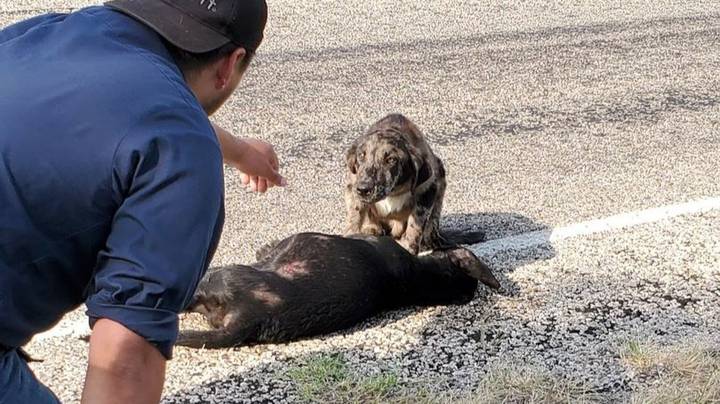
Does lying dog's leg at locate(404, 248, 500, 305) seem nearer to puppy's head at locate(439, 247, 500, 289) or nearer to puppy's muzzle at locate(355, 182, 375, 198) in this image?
puppy's head at locate(439, 247, 500, 289)

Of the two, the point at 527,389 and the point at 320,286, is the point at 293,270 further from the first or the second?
the point at 527,389

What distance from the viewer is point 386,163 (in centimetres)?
654

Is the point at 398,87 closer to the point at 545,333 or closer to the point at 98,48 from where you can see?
the point at 545,333

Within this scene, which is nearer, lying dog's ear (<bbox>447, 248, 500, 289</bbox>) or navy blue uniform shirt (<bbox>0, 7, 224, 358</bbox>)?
navy blue uniform shirt (<bbox>0, 7, 224, 358</bbox>)

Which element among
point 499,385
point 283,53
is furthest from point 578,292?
point 283,53

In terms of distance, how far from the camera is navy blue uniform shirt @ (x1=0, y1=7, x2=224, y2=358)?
2.44m

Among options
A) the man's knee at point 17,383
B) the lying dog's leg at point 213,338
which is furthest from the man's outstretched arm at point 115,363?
the lying dog's leg at point 213,338

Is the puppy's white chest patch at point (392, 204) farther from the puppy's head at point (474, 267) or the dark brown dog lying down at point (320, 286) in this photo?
the puppy's head at point (474, 267)

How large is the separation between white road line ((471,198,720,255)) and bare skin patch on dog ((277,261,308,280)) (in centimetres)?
132

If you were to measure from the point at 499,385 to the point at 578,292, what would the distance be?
3.90 feet

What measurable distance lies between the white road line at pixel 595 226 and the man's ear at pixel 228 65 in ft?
11.9

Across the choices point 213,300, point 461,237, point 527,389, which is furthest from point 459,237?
point 527,389

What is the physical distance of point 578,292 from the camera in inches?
219

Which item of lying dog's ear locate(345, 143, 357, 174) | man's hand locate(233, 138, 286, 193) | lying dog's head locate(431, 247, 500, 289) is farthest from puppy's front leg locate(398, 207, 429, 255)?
man's hand locate(233, 138, 286, 193)
